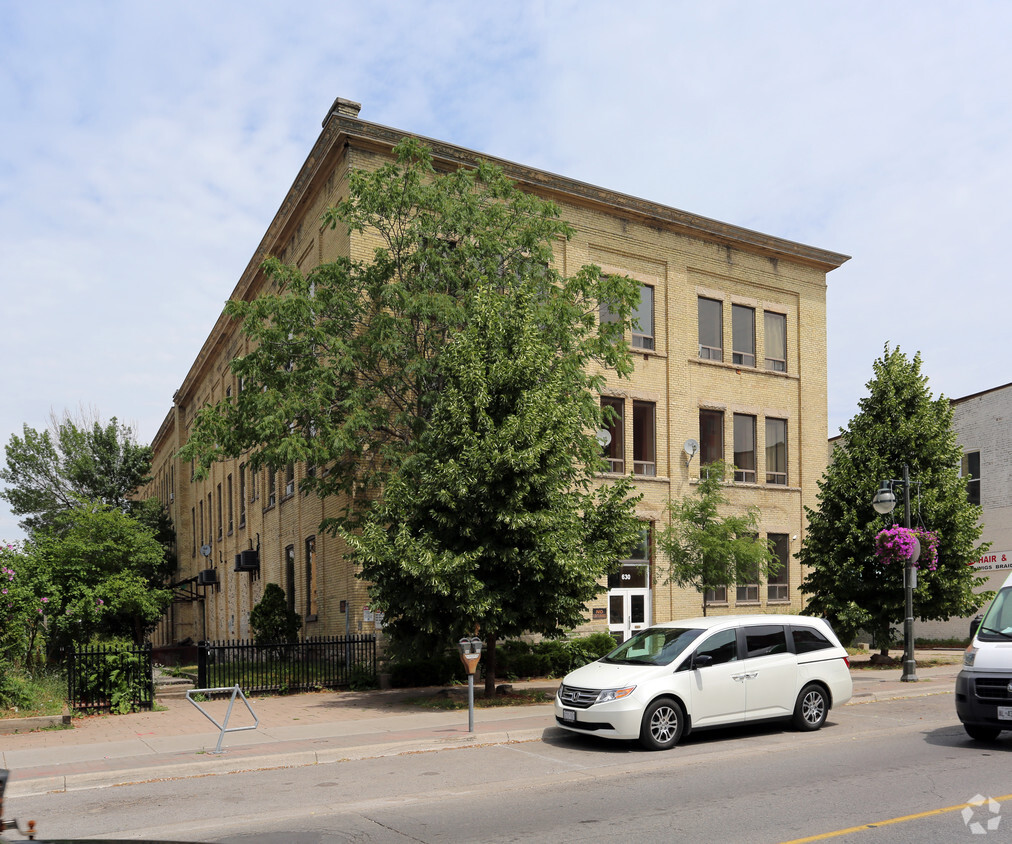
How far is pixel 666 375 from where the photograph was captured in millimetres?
28875

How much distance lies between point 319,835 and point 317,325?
1424 centimetres

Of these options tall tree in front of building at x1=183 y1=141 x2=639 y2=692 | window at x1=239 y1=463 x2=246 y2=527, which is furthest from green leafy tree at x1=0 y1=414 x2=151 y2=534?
tall tree in front of building at x1=183 y1=141 x2=639 y2=692

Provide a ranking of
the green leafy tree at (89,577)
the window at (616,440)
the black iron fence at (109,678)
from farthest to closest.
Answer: the window at (616,440)
the green leafy tree at (89,577)
the black iron fence at (109,678)

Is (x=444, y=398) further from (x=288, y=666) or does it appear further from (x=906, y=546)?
(x=906, y=546)

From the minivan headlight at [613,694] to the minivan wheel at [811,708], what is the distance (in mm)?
2935

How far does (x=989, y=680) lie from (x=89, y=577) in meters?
16.0

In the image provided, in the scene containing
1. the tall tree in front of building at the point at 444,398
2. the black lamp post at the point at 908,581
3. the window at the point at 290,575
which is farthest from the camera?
the window at the point at 290,575

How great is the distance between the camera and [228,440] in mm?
20047

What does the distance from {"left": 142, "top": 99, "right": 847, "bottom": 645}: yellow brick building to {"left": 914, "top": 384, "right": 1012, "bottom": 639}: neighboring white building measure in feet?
21.0

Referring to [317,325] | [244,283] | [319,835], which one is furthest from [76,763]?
[244,283]

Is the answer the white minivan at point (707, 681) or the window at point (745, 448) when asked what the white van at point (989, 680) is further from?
the window at point (745, 448)

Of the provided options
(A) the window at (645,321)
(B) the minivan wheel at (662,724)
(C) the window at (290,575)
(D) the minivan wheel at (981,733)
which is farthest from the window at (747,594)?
(B) the minivan wheel at (662,724)

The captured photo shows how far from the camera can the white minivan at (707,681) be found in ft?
39.1

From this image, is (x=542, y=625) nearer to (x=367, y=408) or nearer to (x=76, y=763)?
(x=367, y=408)
